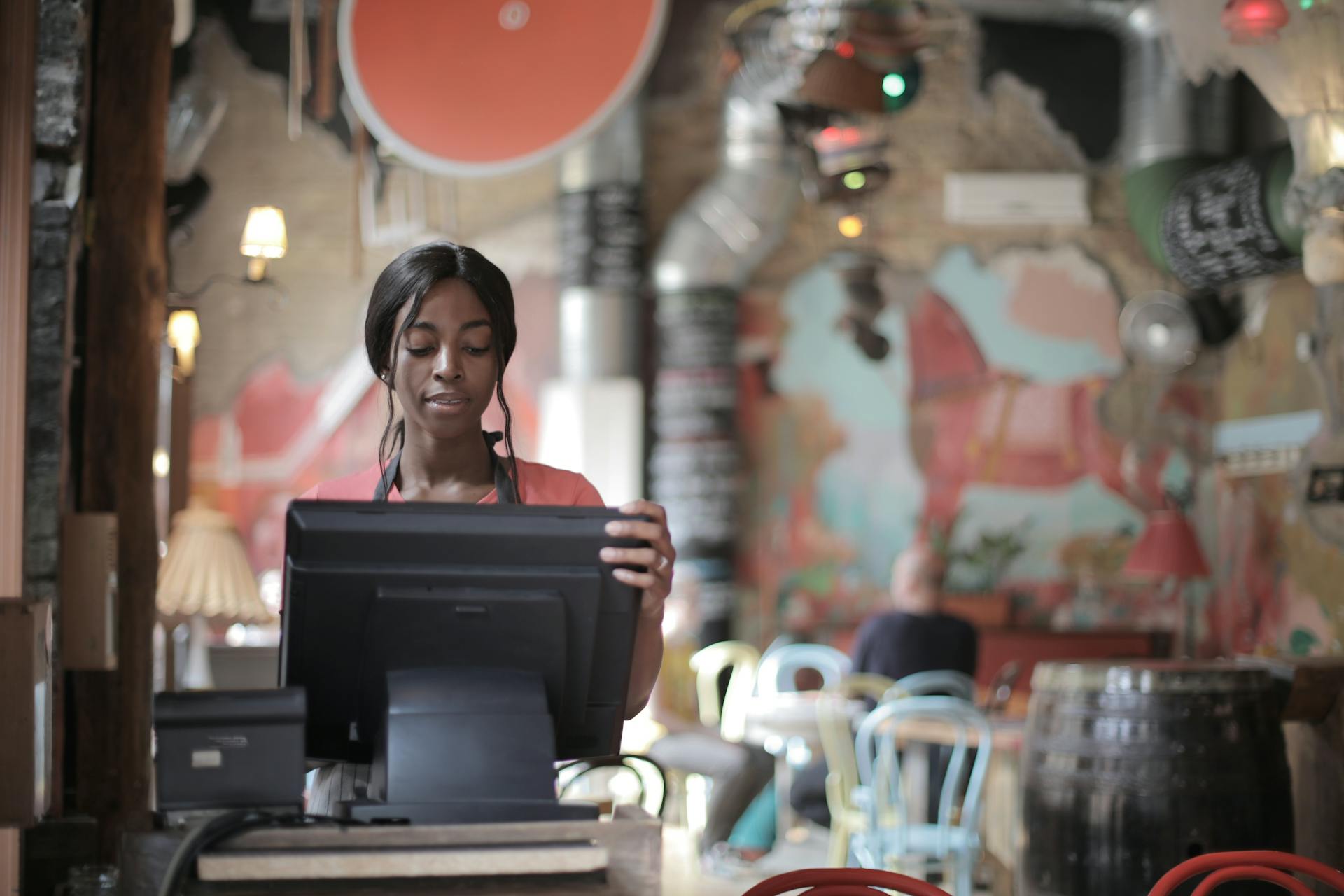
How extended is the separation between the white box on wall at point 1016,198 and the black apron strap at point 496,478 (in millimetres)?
6183

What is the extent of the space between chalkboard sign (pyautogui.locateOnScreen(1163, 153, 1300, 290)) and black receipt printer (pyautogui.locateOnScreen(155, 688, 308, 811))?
5.68 meters

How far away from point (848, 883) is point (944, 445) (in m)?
6.05

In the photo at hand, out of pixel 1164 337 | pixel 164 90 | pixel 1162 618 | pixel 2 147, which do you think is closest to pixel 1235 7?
pixel 164 90

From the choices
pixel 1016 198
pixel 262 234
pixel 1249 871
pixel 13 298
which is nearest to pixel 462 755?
pixel 1249 871

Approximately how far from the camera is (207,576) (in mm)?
4324

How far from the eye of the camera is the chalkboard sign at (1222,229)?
6344mm

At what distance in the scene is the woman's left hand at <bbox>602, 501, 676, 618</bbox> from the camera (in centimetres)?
160

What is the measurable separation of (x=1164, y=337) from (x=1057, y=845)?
16.2 ft

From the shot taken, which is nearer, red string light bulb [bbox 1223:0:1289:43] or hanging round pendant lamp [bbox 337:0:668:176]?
hanging round pendant lamp [bbox 337:0:668:176]

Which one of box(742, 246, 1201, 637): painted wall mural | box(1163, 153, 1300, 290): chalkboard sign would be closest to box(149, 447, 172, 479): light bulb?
box(742, 246, 1201, 637): painted wall mural

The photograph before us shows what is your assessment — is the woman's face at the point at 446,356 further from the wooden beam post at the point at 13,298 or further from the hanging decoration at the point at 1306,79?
the hanging decoration at the point at 1306,79

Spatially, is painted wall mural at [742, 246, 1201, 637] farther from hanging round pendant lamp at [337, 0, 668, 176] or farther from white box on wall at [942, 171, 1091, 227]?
hanging round pendant lamp at [337, 0, 668, 176]

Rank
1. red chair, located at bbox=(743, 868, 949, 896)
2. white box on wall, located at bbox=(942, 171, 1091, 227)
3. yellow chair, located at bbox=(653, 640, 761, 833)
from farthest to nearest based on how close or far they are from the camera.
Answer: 1. white box on wall, located at bbox=(942, 171, 1091, 227)
2. yellow chair, located at bbox=(653, 640, 761, 833)
3. red chair, located at bbox=(743, 868, 949, 896)

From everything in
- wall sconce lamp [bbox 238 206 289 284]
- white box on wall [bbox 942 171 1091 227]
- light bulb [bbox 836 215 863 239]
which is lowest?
wall sconce lamp [bbox 238 206 289 284]
